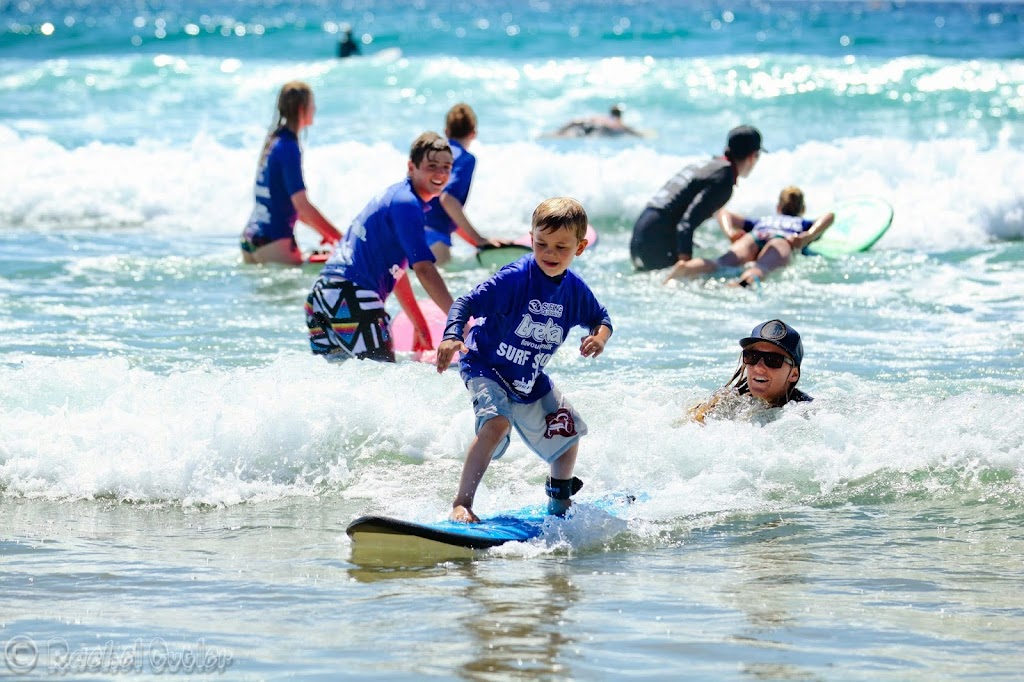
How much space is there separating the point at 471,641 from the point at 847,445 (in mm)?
2711

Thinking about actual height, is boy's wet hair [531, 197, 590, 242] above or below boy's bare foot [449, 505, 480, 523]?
above

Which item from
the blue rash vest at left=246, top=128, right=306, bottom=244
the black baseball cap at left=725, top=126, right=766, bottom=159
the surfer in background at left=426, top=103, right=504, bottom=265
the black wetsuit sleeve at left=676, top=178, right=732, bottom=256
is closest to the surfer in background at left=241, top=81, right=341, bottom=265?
the blue rash vest at left=246, top=128, right=306, bottom=244

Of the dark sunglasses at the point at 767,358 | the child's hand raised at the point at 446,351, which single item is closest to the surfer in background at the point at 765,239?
the dark sunglasses at the point at 767,358

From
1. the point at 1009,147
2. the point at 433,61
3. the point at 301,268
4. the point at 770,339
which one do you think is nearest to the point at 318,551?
the point at 770,339

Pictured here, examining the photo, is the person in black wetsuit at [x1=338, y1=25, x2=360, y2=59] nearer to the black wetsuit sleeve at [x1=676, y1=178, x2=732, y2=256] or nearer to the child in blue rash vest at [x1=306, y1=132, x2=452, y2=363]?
the black wetsuit sleeve at [x1=676, y1=178, x2=732, y2=256]

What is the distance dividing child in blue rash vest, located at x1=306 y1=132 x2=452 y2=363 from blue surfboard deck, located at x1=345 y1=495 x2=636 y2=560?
1566 mm

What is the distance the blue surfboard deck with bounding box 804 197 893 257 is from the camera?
1123 centimetres

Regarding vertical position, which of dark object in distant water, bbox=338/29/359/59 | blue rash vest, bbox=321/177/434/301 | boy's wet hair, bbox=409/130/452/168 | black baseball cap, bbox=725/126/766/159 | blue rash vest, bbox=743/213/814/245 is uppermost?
dark object in distant water, bbox=338/29/359/59

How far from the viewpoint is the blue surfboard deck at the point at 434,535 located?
4.50 metres

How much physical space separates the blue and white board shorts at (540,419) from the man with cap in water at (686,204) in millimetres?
5670

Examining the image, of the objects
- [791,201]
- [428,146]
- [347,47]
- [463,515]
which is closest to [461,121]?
[428,146]

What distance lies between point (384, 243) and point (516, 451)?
1.24 meters

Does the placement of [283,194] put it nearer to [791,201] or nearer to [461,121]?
[461,121]

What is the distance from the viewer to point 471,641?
12.4ft
